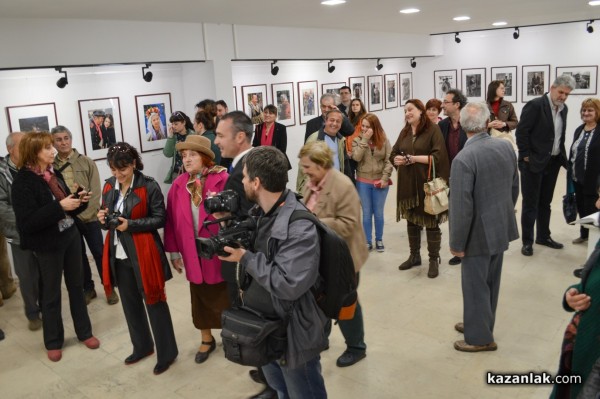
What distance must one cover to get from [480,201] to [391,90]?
371 inches

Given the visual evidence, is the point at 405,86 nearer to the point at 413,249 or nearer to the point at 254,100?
the point at 254,100

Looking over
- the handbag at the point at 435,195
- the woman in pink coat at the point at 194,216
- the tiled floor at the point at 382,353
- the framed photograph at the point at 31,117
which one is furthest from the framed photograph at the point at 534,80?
the woman in pink coat at the point at 194,216

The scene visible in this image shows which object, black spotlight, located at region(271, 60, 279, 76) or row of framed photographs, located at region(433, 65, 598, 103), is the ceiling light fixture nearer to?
black spotlight, located at region(271, 60, 279, 76)

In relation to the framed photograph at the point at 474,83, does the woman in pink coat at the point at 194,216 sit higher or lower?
lower

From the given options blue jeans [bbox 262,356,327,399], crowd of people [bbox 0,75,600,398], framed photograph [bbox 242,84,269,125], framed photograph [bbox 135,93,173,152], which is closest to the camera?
crowd of people [bbox 0,75,600,398]

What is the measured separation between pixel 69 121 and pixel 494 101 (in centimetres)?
575

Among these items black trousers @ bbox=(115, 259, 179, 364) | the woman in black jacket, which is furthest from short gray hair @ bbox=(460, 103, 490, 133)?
the woman in black jacket

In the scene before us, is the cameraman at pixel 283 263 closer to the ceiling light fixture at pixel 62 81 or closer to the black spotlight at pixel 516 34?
the ceiling light fixture at pixel 62 81

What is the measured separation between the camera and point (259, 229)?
2.59 meters

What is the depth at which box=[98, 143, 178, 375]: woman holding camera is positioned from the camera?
3807 mm

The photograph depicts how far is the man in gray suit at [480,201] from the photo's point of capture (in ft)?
12.0

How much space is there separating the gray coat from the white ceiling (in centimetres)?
329

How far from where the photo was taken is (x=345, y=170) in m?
6.18

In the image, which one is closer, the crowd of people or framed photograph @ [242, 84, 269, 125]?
the crowd of people
